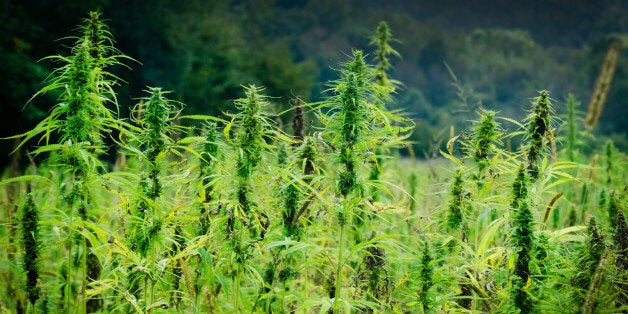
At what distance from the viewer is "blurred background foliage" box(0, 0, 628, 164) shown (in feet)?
49.9

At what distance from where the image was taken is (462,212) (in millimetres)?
2402

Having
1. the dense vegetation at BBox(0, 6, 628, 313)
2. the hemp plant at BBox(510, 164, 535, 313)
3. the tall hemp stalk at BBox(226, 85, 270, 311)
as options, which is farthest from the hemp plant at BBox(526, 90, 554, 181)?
the tall hemp stalk at BBox(226, 85, 270, 311)

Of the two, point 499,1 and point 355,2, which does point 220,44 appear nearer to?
point 355,2

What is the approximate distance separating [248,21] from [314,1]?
8057 mm

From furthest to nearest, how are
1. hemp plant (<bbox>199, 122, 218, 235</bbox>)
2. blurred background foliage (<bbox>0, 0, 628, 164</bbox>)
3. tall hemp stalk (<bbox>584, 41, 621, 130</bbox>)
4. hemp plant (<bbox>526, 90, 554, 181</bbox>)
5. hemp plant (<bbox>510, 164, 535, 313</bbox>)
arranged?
blurred background foliage (<bbox>0, 0, 628, 164</bbox>) < tall hemp stalk (<bbox>584, 41, 621, 130</bbox>) < hemp plant (<bbox>526, 90, 554, 181</bbox>) < hemp plant (<bbox>199, 122, 218, 235</bbox>) < hemp plant (<bbox>510, 164, 535, 313</bbox>)

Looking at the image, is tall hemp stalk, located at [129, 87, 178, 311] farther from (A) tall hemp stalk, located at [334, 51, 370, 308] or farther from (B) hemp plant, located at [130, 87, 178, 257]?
(A) tall hemp stalk, located at [334, 51, 370, 308]

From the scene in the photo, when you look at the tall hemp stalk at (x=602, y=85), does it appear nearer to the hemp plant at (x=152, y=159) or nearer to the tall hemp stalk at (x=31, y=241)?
the hemp plant at (x=152, y=159)

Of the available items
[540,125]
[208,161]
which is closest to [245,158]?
[208,161]

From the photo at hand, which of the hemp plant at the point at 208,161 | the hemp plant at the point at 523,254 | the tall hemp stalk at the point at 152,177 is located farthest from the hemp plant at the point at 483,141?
the tall hemp stalk at the point at 152,177

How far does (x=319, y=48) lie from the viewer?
118 ft

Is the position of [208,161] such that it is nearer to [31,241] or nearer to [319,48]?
[31,241]

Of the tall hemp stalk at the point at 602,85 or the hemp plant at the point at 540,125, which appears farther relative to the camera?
the tall hemp stalk at the point at 602,85

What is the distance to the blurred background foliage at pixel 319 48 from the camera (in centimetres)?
1522

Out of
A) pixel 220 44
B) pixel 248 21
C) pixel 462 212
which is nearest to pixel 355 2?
pixel 248 21
